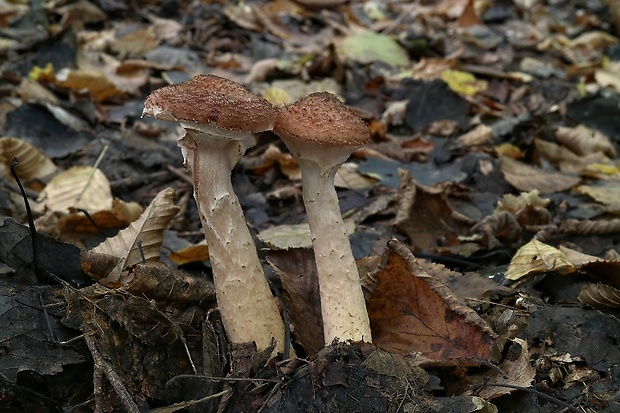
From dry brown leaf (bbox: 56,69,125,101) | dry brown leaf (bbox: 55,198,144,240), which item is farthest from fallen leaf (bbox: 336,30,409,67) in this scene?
dry brown leaf (bbox: 55,198,144,240)

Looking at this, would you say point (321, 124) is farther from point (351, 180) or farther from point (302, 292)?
point (351, 180)

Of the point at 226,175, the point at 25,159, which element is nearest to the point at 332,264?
the point at 226,175

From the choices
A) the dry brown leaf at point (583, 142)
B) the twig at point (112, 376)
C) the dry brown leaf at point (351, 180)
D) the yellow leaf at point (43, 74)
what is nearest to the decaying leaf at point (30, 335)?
the twig at point (112, 376)

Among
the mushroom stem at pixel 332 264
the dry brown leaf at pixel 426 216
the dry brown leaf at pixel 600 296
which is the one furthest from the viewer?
the dry brown leaf at pixel 426 216

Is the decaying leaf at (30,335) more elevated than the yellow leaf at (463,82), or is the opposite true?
the decaying leaf at (30,335)

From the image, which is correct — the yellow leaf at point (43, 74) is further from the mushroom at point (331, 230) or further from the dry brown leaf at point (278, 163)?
the mushroom at point (331, 230)

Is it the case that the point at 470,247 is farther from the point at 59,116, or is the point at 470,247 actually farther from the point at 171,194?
the point at 59,116

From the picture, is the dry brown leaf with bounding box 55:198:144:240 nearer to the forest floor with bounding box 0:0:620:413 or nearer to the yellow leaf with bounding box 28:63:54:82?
the forest floor with bounding box 0:0:620:413
